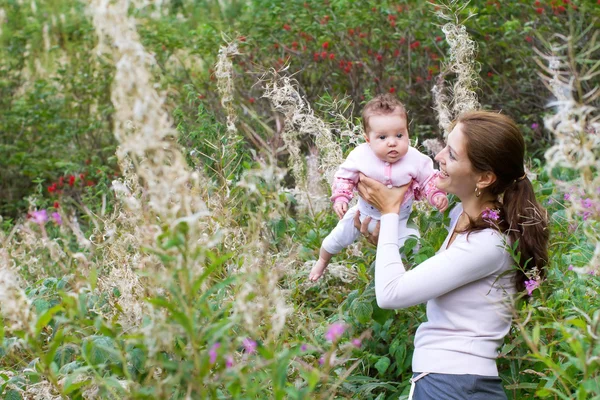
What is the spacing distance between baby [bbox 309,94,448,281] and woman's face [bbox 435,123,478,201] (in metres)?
0.24

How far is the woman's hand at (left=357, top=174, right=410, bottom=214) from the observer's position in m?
2.57

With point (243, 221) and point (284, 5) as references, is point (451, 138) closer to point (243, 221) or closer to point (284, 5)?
point (243, 221)

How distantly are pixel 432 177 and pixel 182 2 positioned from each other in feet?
23.1

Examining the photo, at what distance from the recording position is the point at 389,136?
279 cm

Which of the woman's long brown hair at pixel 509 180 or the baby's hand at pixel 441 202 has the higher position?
the woman's long brown hair at pixel 509 180

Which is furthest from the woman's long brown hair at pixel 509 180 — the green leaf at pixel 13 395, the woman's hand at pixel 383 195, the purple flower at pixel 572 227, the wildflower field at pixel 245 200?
the green leaf at pixel 13 395

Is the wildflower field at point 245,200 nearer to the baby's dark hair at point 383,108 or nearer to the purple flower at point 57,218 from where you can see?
the purple flower at point 57,218

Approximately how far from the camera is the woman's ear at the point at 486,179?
2428mm

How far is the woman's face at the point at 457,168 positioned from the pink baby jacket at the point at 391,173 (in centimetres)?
27

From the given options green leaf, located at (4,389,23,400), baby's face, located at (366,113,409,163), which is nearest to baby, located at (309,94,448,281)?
baby's face, located at (366,113,409,163)

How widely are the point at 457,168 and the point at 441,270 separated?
337mm

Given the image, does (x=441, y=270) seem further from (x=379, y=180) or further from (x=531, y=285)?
(x=379, y=180)

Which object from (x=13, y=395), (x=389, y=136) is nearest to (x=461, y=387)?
(x=389, y=136)

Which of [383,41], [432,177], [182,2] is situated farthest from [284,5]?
[432,177]
